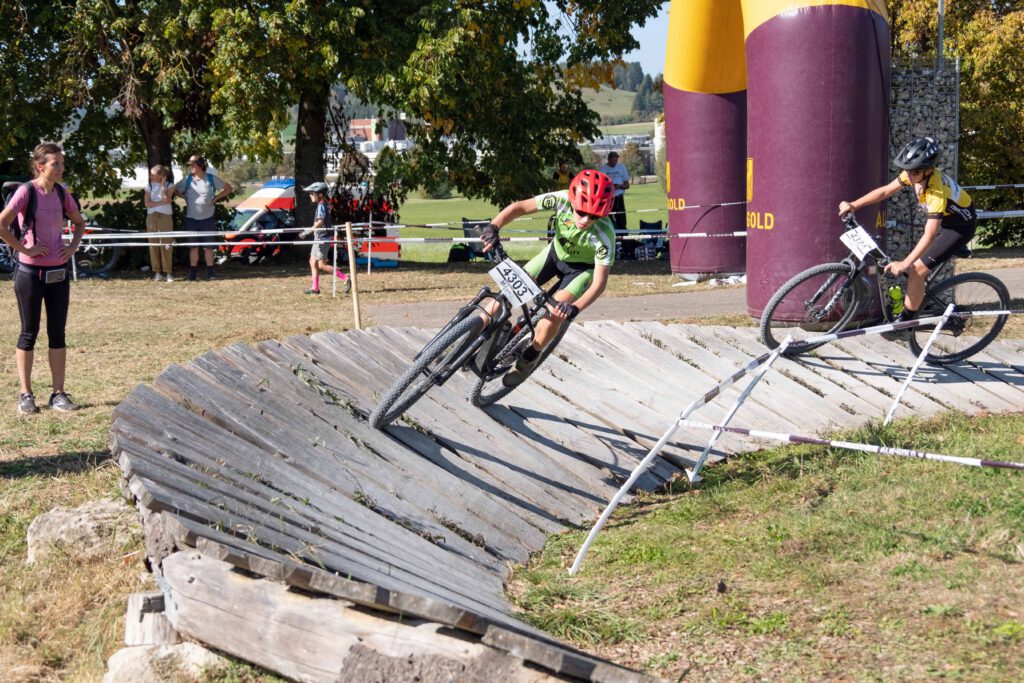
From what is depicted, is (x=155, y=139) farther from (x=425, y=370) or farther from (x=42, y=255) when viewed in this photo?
(x=425, y=370)

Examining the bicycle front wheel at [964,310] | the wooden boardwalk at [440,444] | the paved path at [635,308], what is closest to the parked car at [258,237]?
the paved path at [635,308]

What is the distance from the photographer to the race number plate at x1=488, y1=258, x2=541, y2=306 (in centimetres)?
700

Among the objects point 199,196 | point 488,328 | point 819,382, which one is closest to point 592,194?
point 488,328

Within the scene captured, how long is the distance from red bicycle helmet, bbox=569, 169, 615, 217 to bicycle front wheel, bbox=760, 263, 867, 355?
3.49 metres

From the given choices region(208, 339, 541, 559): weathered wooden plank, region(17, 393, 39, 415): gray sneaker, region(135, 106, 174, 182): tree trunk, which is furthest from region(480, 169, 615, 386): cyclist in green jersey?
region(135, 106, 174, 182): tree trunk

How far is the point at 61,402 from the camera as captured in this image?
877 centimetres

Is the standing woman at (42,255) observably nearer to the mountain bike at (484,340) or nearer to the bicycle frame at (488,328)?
the mountain bike at (484,340)

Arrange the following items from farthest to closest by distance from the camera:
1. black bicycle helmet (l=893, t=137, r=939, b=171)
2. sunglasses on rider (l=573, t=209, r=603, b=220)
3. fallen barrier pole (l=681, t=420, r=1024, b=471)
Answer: black bicycle helmet (l=893, t=137, r=939, b=171) < sunglasses on rider (l=573, t=209, r=603, b=220) < fallen barrier pole (l=681, t=420, r=1024, b=471)

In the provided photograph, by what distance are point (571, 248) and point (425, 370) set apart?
1369 millimetres

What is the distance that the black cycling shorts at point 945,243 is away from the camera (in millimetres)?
9852

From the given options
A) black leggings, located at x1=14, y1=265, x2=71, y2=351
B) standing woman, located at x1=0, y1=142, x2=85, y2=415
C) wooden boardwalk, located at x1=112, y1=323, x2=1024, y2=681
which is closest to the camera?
wooden boardwalk, located at x1=112, y1=323, x2=1024, y2=681

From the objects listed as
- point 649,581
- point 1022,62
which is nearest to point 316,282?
point 649,581

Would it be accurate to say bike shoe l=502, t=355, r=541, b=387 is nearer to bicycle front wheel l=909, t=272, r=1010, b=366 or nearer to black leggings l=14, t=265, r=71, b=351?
black leggings l=14, t=265, r=71, b=351

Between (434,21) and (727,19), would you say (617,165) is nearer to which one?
(434,21)
